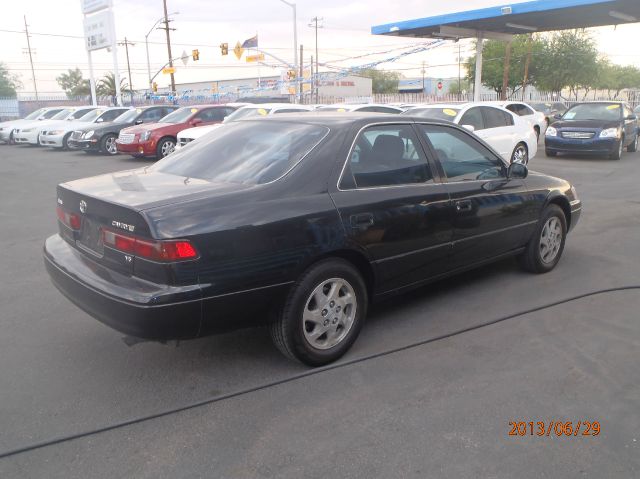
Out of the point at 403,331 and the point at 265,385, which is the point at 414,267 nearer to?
the point at 403,331

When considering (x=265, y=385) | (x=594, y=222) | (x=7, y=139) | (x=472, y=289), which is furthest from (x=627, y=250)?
(x=7, y=139)

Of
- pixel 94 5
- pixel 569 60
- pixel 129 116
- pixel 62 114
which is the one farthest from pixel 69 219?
pixel 569 60

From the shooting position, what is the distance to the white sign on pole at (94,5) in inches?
1231

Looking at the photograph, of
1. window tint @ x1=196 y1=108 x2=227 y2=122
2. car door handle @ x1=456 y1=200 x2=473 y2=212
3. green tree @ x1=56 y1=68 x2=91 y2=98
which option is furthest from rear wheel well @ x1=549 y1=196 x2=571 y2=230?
green tree @ x1=56 y1=68 x2=91 y2=98

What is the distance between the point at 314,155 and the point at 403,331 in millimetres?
1483

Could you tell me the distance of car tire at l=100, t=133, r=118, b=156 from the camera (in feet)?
57.2

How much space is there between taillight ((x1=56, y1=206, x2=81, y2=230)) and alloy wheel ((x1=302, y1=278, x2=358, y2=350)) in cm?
155

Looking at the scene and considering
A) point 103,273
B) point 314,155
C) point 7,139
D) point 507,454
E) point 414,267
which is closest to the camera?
point 507,454

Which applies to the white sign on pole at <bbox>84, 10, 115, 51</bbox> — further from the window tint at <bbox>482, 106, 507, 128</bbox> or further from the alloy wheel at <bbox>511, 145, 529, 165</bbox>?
the alloy wheel at <bbox>511, 145, 529, 165</bbox>

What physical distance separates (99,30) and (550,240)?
32.6 meters

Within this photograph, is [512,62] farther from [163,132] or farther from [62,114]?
[163,132]

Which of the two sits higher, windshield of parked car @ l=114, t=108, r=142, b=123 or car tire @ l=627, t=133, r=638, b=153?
windshield of parked car @ l=114, t=108, r=142, b=123

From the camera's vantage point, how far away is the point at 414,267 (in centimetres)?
408
